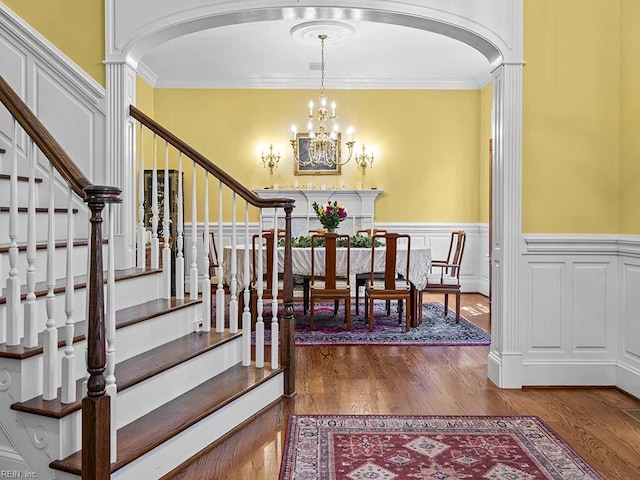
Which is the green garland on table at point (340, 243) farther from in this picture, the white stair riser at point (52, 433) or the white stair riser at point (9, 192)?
the white stair riser at point (52, 433)

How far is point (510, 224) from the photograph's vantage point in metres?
3.66

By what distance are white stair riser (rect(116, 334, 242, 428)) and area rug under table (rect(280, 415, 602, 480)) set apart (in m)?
0.54

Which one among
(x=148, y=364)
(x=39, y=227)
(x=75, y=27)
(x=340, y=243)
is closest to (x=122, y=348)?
(x=148, y=364)

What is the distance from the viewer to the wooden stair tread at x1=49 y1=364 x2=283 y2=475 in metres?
2.07

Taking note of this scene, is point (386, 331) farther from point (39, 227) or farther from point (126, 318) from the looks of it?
point (39, 227)

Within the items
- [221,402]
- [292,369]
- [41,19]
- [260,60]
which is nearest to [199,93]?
[260,60]

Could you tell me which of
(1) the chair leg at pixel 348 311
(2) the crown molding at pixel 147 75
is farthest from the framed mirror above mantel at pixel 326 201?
(1) the chair leg at pixel 348 311

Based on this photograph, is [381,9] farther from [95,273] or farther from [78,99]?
[95,273]

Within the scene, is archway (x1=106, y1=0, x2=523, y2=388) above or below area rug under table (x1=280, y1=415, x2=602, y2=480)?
above

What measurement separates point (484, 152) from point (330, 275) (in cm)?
386

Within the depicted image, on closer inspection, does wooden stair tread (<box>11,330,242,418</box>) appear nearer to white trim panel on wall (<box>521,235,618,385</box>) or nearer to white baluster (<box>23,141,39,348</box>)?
white baluster (<box>23,141,39,348</box>)

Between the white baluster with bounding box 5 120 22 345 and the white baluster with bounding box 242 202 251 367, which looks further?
the white baluster with bounding box 242 202 251 367

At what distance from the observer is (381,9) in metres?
3.56

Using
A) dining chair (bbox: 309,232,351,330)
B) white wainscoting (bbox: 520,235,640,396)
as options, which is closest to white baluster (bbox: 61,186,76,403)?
white wainscoting (bbox: 520,235,640,396)
